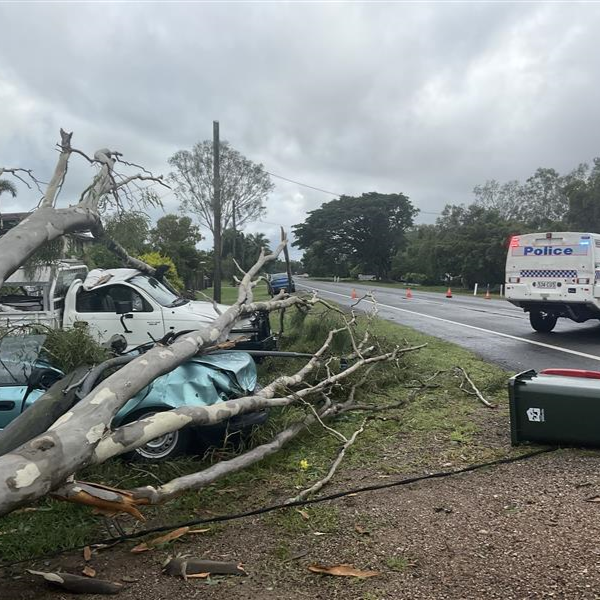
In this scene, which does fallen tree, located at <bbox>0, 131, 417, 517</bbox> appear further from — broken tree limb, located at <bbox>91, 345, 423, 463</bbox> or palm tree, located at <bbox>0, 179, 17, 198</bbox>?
palm tree, located at <bbox>0, 179, 17, 198</bbox>

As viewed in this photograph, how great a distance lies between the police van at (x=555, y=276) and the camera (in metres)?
12.3

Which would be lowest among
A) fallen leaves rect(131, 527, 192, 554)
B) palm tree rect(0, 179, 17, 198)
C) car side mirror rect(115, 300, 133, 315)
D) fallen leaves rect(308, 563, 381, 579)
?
fallen leaves rect(131, 527, 192, 554)

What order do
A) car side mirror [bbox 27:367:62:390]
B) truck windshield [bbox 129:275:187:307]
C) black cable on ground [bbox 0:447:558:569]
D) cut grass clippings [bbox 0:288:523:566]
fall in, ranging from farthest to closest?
1. truck windshield [bbox 129:275:187:307]
2. car side mirror [bbox 27:367:62:390]
3. cut grass clippings [bbox 0:288:523:566]
4. black cable on ground [bbox 0:447:558:569]

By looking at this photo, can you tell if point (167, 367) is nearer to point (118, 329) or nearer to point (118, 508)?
point (118, 508)

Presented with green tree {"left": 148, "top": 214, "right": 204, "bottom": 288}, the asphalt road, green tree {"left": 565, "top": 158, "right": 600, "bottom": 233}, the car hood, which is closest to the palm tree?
green tree {"left": 148, "top": 214, "right": 204, "bottom": 288}

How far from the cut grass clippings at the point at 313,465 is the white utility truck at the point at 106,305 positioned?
2.51m

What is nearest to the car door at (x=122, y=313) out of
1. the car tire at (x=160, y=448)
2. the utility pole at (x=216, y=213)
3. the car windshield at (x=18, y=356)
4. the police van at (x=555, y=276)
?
the car windshield at (x=18, y=356)

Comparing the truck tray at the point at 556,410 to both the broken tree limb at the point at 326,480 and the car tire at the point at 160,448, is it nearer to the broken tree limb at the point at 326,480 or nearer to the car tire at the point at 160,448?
the broken tree limb at the point at 326,480

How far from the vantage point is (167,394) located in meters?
5.03

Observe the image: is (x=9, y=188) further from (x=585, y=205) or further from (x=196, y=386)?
(x=585, y=205)

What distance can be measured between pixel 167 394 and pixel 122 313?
475 cm

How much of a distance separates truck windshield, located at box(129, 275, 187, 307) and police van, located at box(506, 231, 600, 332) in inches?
303

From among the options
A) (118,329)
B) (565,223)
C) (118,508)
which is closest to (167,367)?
(118,508)

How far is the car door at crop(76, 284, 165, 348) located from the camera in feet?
30.8
